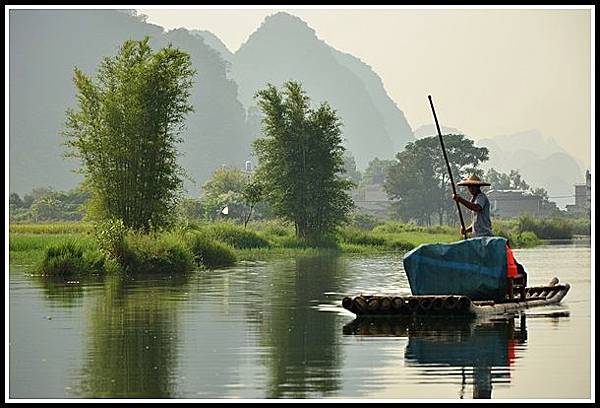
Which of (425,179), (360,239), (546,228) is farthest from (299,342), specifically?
(425,179)

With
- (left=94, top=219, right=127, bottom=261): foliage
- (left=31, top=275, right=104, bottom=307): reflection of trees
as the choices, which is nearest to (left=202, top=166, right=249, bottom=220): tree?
(left=94, top=219, right=127, bottom=261): foliage

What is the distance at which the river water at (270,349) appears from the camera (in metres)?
11.7

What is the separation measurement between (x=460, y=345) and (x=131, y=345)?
12.5ft

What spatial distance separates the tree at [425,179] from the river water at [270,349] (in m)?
75.3

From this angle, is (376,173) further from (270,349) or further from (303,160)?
(270,349)

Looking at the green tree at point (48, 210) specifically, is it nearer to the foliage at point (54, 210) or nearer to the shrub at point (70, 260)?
the foliage at point (54, 210)

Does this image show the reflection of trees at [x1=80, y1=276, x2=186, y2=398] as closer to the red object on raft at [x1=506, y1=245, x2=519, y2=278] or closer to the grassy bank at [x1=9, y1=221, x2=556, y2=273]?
the red object on raft at [x1=506, y1=245, x2=519, y2=278]

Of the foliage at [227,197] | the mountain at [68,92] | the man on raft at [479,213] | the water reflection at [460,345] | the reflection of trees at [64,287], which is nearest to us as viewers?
the water reflection at [460,345]

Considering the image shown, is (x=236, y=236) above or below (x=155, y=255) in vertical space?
above

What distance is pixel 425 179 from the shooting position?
101m

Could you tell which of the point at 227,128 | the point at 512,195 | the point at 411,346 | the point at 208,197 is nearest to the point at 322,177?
the point at 208,197

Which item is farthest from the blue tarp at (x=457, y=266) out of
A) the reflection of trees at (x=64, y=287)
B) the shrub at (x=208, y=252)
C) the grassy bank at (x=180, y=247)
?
the shrub at (x=208, y=252)

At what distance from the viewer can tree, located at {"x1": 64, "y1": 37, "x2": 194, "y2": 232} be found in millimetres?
31578

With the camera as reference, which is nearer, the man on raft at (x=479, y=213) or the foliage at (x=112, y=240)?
the man on raft at (x=479, y=213)
